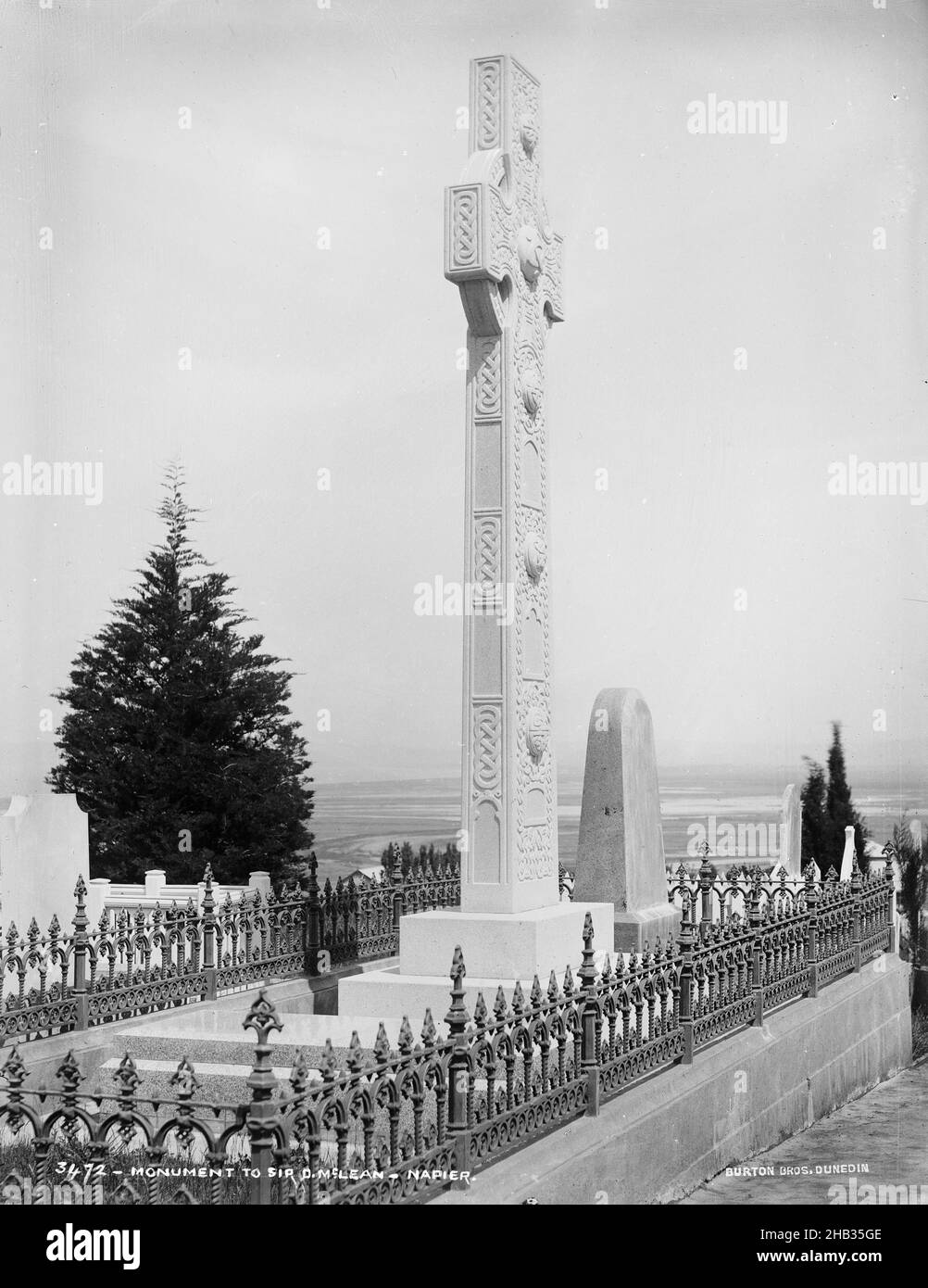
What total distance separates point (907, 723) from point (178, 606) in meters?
19.5

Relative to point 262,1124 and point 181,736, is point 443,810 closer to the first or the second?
point 181,736

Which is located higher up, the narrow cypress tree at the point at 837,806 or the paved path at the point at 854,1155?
the narrow cypress tree at the point at 837,806

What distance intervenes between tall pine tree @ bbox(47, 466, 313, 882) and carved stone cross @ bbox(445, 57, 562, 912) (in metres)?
19.8

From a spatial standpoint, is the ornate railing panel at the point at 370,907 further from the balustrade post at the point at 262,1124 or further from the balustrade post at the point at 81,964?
the balustrade post at the point at 262,1124

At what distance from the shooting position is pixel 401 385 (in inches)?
1065

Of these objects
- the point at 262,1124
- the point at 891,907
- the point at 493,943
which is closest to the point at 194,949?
the point at 493,943

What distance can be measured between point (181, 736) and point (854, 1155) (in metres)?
21.9

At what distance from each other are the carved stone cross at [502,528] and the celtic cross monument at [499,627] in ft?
0.04

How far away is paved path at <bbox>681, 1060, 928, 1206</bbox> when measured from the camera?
8.03m

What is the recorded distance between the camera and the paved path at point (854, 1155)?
26.3 feet

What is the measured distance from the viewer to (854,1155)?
379 inches

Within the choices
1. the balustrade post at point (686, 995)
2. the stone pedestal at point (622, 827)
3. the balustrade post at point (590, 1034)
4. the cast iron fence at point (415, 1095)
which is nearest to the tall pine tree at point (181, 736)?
the stone pedestal at point (622, 827)

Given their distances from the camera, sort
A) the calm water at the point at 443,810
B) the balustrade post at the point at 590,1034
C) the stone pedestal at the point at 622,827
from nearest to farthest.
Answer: the balustrade post at the point at 590,1034
the stone pedestal at the point at 622,827
the calm water at the point at 443,810
